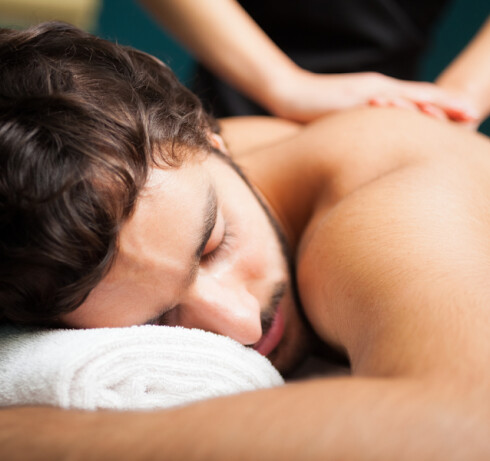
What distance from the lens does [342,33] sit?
1.46 m

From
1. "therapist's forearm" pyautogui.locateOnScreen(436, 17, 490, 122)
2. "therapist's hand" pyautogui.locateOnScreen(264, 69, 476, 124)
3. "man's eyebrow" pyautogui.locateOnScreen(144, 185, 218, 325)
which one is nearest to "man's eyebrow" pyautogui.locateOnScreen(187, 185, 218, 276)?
"man's eyebrow" pyautogui.locateOnScreen(144, 185, 218, 325)

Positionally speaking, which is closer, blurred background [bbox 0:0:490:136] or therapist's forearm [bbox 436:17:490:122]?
therapist's forearm [bbox 436:17:490:122]

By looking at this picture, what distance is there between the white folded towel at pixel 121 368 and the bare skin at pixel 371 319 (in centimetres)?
5

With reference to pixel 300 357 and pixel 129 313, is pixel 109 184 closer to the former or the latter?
pixel 129 313

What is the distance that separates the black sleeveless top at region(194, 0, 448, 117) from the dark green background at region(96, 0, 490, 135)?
25cm

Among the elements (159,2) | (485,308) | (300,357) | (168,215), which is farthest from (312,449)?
(159,2)

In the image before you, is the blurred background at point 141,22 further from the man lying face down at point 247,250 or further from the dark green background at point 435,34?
the man lying face down at point 247,250

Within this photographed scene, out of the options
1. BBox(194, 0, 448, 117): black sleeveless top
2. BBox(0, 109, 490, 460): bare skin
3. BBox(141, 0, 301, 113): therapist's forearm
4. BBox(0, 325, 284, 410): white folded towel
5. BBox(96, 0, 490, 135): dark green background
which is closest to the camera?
BBox(0, 109, 490, 460): bare skin

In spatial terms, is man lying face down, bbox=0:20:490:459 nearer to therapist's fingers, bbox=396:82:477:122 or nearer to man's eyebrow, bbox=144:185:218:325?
man's eyebrow, bbox=144:185:218:325

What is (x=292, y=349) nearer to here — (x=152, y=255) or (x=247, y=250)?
(x=247, y=250)

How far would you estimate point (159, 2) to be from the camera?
1.37 metres

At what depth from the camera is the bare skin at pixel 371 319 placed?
1.50ft

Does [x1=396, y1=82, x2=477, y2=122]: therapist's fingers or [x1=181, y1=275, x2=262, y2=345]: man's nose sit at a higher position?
[x1=396, y1=82, x2=477, y2=122]: therapist's fingers

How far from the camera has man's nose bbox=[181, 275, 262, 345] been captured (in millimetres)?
750
